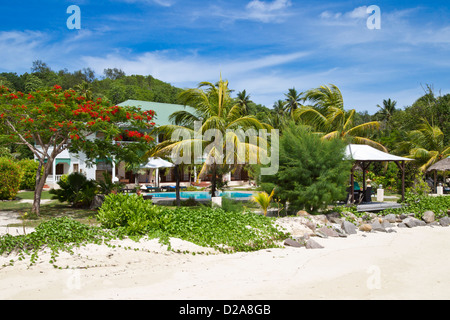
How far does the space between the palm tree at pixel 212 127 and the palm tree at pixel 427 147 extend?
13.1m

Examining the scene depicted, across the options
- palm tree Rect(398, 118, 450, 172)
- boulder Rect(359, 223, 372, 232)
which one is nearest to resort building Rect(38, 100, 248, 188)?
palm tree Rect(398, 118, 450, 172)

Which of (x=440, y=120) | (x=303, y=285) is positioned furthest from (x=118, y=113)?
(x=440, y=120)

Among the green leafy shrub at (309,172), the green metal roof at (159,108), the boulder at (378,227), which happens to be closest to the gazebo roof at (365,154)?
the green leafy shrub at (309,172)

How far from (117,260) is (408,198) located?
1361 centimetres

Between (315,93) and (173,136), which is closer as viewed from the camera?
(173,136)

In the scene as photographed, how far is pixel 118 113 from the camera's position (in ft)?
45.5

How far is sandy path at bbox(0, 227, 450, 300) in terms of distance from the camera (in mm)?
6191

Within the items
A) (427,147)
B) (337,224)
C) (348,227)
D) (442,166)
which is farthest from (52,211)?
(427,147)

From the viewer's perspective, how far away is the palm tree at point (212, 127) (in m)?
15.8

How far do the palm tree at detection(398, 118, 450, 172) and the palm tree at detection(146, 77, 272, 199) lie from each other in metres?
13.1

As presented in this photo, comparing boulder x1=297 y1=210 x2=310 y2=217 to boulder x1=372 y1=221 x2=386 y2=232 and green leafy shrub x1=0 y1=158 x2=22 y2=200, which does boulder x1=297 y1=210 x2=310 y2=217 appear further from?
green leafy shrub x1=0 y1=158 x2=22 y2=200
